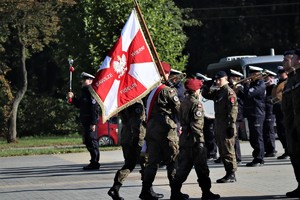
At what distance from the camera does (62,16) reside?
127 feet

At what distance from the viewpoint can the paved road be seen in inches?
508

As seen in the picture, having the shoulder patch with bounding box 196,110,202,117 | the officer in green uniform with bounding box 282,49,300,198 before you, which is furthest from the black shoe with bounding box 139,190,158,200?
the officer in green uniform with bounding box 282,49,300,198

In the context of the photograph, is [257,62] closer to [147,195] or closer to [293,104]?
[147,195]

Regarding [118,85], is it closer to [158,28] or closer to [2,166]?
[2,166]

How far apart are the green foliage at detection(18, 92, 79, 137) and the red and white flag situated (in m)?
31.9

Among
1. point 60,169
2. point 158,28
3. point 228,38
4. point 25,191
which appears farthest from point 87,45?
point 228,38

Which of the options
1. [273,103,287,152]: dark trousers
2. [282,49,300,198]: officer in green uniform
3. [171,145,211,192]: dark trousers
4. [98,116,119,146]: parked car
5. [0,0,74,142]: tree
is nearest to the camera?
[282,49,300,198]: officer in green uniform

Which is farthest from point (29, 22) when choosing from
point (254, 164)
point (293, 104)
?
point (293, 104)

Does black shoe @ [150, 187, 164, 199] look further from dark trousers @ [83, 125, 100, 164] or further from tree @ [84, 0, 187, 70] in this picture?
tree @ [84, 0, 187, 70]

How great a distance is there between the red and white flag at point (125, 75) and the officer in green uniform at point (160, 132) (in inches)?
16.1

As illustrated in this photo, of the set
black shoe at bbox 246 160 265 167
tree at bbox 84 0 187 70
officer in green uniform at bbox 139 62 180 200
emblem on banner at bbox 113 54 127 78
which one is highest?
tree at bbox 84 0 187 70

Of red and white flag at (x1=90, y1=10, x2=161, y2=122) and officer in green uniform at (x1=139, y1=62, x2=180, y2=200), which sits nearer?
officer in green uniform at (x1=139, y1=62, x2=180, y2=200)

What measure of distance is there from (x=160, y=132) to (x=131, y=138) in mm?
714

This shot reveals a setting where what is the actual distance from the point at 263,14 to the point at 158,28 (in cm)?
2232
